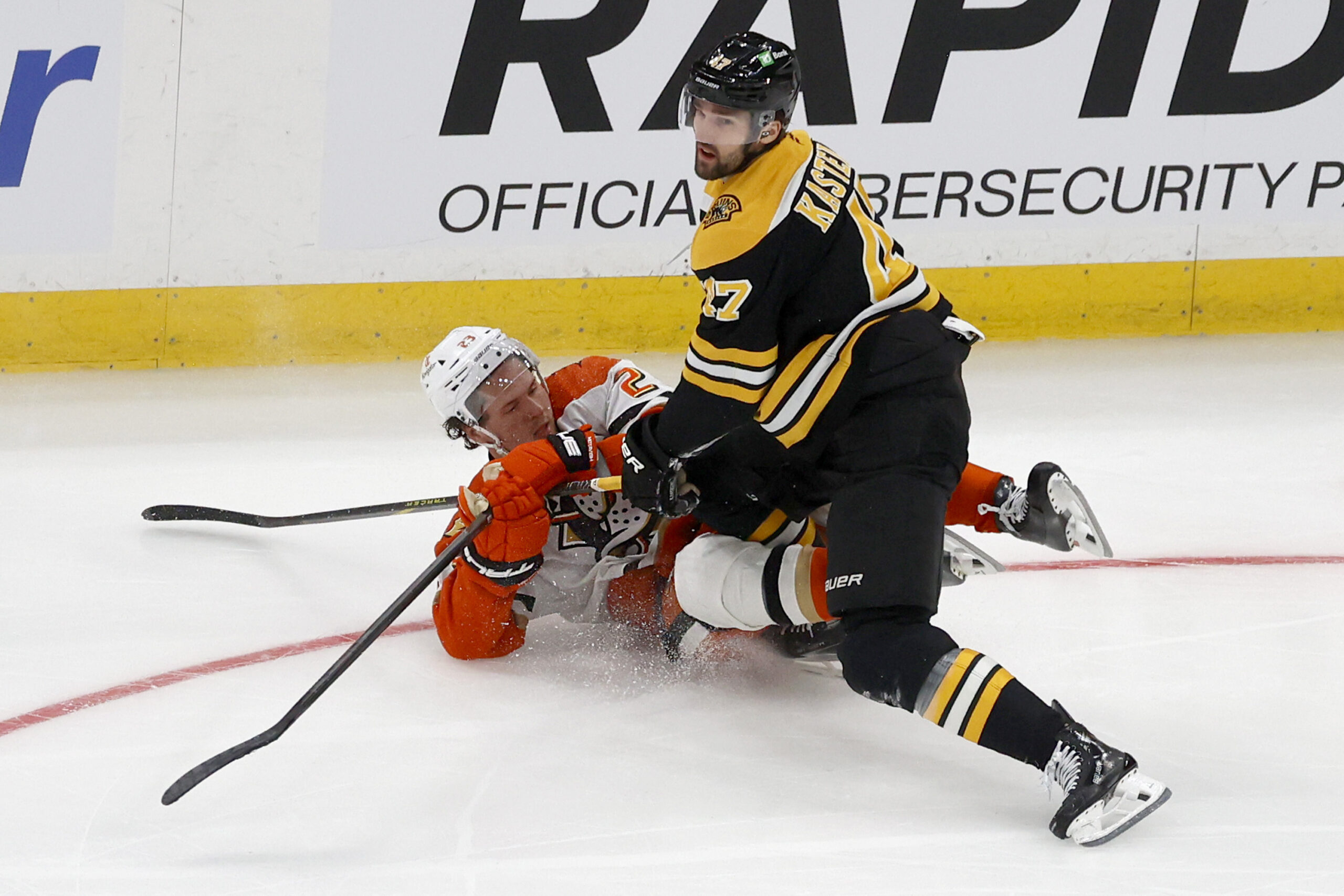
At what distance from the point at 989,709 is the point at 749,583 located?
55 cm

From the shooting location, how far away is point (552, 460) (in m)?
2.67

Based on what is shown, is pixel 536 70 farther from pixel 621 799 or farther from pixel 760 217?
pixel 621 799

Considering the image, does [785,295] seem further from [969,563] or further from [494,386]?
[494,386]

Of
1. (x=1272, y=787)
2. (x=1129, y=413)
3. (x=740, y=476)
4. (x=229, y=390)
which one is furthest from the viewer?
(x=229, y=390)

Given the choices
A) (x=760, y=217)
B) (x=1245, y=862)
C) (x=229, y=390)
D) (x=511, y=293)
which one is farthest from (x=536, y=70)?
(x=1245, y=862)

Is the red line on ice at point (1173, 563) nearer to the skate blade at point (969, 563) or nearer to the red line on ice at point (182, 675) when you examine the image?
the skate blade at point (969, 563)

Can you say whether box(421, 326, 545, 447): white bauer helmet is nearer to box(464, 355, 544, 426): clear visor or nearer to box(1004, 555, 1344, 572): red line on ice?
box(464, 355, 544, 426): clear visor

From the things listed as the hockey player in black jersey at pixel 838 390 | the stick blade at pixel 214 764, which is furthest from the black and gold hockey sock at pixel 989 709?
the stick blade at pixel 214 764

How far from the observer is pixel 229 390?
5012 millimetres

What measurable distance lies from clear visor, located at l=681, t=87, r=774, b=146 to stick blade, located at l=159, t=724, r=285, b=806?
1.14 metres

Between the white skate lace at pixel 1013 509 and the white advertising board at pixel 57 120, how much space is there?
3.47m

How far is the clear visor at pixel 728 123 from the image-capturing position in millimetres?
2279

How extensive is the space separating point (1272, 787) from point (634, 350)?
135 inches

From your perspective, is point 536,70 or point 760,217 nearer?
point 760,217
